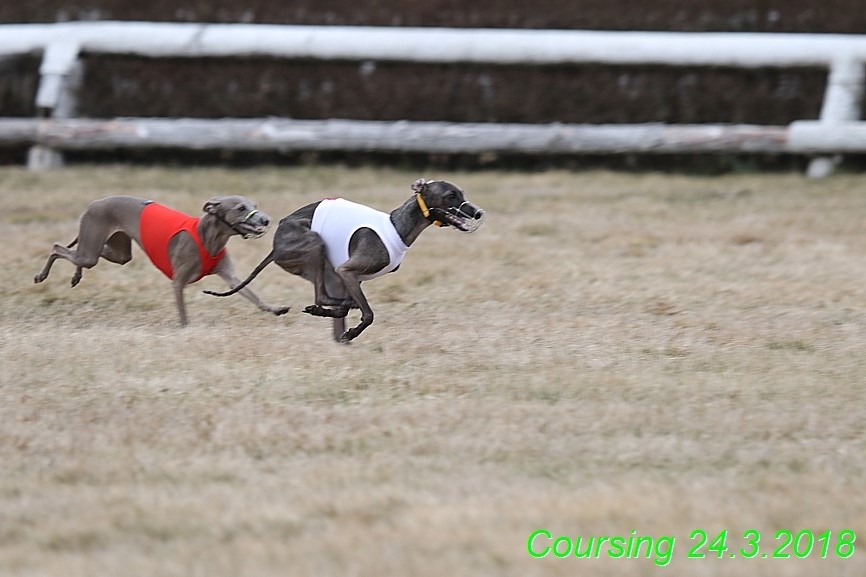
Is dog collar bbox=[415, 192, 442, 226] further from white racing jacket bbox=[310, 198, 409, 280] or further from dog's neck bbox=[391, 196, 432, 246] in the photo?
white racing jacket bbox=[310, 198, 409, 280]

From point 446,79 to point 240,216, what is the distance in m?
6.63

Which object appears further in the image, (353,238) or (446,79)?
(446,79)

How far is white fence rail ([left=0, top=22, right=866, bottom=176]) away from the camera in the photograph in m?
11.7

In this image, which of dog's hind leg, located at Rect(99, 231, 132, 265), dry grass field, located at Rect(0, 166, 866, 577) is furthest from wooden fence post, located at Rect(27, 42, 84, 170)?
dog's hind leg, located at Rect(99, 231, 132, 265)

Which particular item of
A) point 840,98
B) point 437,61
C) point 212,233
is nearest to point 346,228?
point 212,233

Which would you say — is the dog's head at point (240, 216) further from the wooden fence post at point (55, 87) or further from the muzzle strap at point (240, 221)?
the wooden fence post at point (55, 87)

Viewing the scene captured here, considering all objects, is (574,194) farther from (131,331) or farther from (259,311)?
(131,331)

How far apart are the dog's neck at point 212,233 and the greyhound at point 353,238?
0.54m

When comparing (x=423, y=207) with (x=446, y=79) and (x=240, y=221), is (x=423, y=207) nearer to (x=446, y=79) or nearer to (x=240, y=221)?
(x=240, y=221)

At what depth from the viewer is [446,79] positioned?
1273 cm

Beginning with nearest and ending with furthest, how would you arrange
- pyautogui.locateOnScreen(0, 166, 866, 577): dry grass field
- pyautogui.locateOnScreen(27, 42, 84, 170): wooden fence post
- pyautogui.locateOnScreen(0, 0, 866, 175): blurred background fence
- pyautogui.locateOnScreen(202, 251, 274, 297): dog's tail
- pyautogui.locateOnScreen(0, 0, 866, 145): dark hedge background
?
1. pyautogui.locateOnScreen(0, 166, 866, 577): dry grass field
2. pyautogui.locateOnScreen(202, 251, 274, 297): dog's tail
3. pyautogui.locateOnScreen(0, 0, 866, 175): blurred background fence
4. pyautogui.locateOnScreen(0, 0, 866, 145): dark hedge background
5. pyautogui.locateOnScreen(27, 42, 84, 170): wooden fence post

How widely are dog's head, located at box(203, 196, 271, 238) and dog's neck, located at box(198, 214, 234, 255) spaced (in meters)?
0.07

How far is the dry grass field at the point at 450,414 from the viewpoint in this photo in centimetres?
398

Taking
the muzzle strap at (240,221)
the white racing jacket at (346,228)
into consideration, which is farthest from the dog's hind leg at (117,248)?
the white racing jacket at (346,228)
